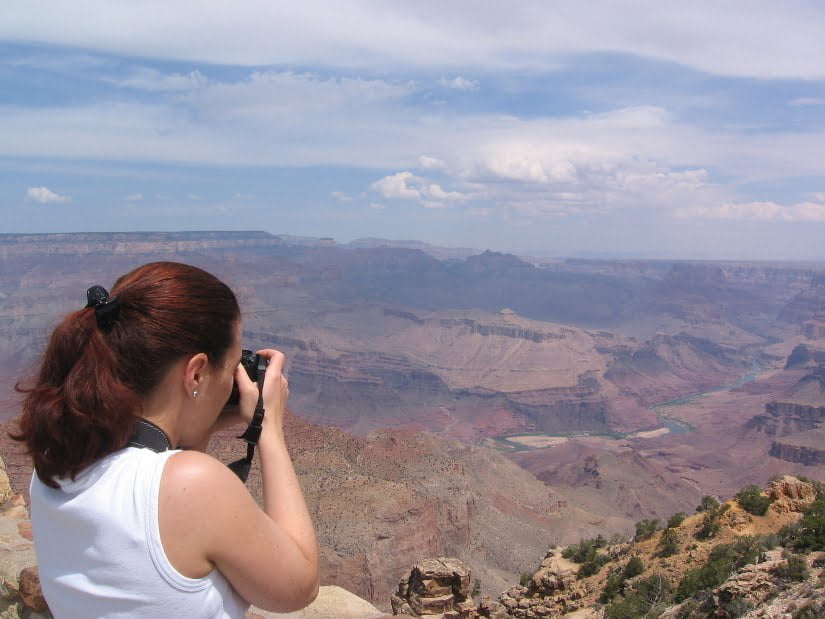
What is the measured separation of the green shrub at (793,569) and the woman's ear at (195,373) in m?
7.56

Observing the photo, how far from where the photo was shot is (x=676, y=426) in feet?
363

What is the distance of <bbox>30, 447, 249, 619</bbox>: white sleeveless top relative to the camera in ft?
5.32

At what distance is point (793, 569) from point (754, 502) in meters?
4.29

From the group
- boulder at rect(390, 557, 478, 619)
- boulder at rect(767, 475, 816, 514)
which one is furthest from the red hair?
boulder at rect(390, 557, 478, 619)

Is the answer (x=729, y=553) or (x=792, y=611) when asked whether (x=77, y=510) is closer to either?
(x=792, y=611)

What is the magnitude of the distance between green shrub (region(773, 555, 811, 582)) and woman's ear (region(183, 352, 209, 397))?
7563mm

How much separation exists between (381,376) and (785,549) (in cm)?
12051

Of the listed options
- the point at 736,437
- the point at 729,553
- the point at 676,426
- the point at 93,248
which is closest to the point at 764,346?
the point at 676,426

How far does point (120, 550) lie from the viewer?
1636 millimetres

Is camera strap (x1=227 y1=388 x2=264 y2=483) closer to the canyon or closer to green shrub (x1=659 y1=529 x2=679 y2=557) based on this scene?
the canyon

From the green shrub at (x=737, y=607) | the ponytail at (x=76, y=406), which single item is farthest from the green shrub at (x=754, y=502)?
the ponytail at (x=76, y=406)

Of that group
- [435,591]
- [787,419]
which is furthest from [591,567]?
[787,419]

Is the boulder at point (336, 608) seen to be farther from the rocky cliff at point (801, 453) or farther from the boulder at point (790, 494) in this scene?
the rocky cliff at point (801, 453)

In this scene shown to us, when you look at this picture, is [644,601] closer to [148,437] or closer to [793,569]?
[793,569]
